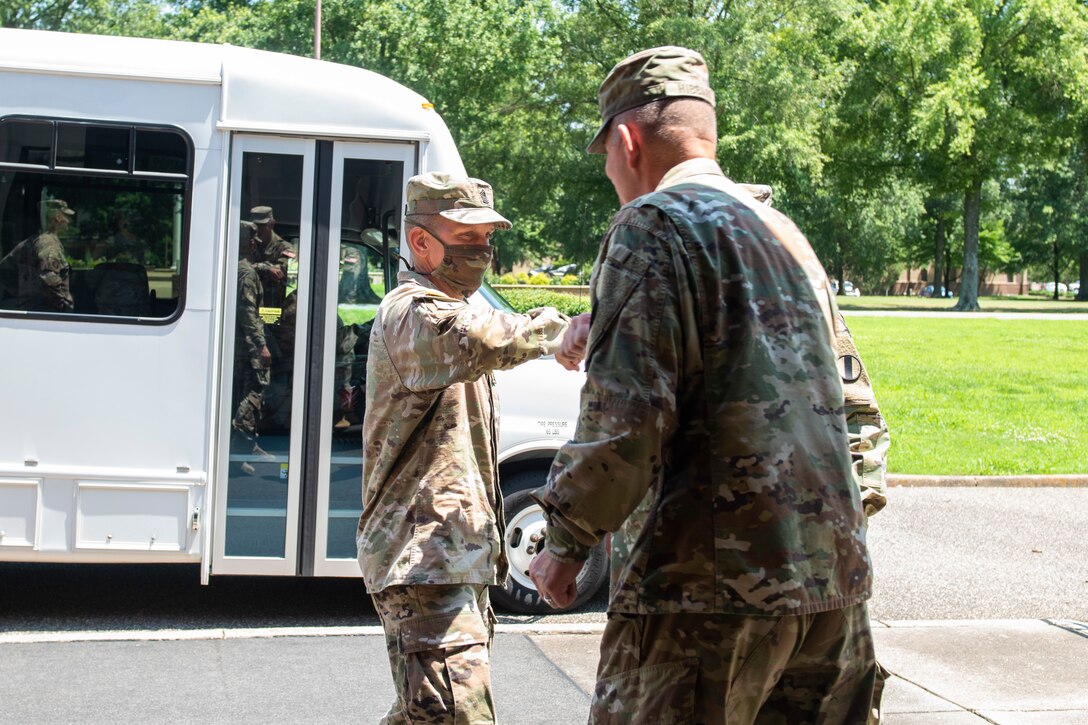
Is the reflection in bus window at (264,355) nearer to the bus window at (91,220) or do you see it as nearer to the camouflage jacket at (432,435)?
the bus window at (91,220)

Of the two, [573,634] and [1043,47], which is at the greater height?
[1043,47]

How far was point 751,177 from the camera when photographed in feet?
121

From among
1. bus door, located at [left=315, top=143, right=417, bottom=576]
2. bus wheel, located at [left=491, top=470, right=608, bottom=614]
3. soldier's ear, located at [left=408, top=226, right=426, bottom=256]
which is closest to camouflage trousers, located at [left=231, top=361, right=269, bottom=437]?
bus door, located at [left=315, top=143, right=417, bottom=576]

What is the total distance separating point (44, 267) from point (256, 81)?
1.49 m

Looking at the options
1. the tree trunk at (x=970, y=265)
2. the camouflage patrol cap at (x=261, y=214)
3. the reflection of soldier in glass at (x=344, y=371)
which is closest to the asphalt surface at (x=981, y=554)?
the reflection of soldier in glass at (x=344, y=371)

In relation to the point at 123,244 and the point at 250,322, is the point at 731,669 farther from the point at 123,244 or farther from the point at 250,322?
the point at 123,244

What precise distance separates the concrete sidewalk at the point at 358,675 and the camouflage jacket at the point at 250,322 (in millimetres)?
1445

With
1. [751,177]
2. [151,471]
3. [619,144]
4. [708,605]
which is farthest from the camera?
[751,177]

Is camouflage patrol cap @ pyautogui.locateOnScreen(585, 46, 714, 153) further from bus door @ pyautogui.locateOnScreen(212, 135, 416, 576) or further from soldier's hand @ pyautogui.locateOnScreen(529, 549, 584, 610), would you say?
bus door @ pyautogui.locateOnScreen(212, 135, 416, 576)

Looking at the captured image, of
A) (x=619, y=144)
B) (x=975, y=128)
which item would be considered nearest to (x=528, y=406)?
(x=619, y=144)

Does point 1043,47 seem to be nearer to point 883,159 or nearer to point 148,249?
point 883,159

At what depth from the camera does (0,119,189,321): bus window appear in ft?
21.6

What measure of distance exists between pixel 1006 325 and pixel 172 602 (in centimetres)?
3070

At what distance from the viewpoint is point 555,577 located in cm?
243
